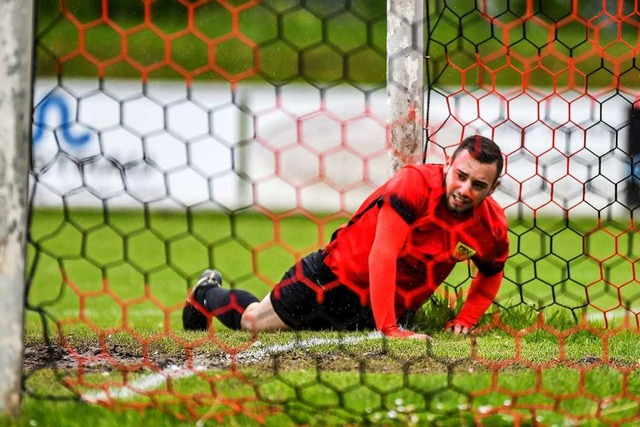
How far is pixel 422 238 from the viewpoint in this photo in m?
4.56

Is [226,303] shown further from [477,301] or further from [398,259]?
[477,301]

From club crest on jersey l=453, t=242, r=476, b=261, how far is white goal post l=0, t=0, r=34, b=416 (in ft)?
6.58

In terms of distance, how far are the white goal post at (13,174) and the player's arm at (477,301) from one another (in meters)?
2.24

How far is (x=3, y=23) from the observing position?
3014 mm

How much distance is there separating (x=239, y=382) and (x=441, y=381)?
2.08ft

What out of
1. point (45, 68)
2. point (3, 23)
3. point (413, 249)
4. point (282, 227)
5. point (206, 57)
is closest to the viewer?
point (3, 23)

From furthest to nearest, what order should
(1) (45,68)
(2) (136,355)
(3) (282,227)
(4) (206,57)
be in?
(4) (206,57), (1) (45,68), (3) (282,227), (2) (136,355)

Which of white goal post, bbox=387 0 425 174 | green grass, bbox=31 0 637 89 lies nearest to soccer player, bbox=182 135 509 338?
white goal post, bbox=387 0 425 174

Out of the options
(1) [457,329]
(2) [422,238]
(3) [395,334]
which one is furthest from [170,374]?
(1) [457,329]

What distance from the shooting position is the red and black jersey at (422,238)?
4.39m

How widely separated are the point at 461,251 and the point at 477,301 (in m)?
0.39

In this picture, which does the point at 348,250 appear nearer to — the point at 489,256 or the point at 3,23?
the point at 489,256

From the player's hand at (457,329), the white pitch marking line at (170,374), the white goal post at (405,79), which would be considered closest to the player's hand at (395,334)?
the white pitch marking line at (170,374)

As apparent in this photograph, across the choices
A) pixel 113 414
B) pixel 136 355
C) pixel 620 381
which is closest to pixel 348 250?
pixel 136 355
